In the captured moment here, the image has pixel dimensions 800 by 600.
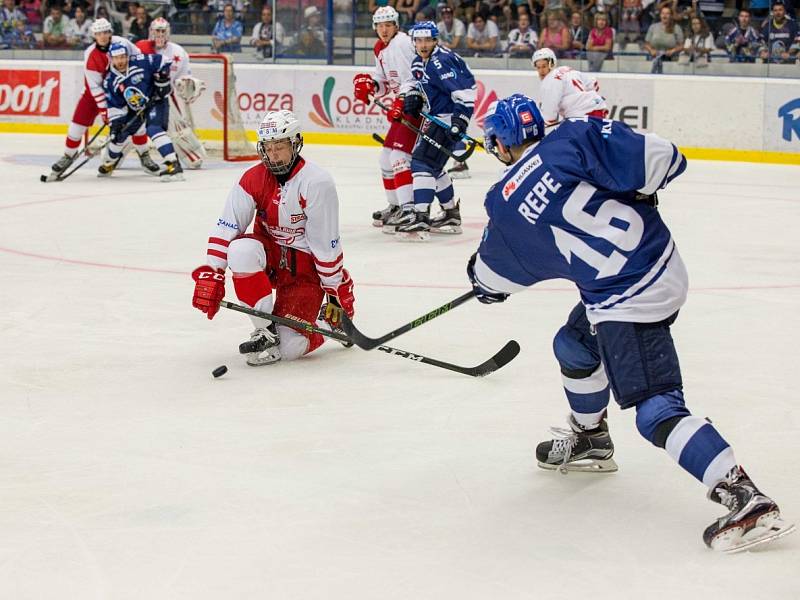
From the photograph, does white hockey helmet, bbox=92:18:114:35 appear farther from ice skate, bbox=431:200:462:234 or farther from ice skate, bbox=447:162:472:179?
ice skate, bbox=431:200:462:234

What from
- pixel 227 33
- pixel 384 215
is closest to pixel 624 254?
pixel 384 215

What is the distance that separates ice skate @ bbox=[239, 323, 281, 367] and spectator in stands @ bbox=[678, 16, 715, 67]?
7508 millimetres

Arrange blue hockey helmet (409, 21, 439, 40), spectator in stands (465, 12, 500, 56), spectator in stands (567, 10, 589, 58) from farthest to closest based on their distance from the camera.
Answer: spectator in stands (465, 12, 500, 56)
spectator in stands (567, 10, 589, 58)
blue hockey helmet (409, 21, 439, 40)

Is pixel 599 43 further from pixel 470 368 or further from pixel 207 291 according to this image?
pixel 207 291

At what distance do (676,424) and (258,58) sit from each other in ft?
33.0

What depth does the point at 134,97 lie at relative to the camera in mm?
9062

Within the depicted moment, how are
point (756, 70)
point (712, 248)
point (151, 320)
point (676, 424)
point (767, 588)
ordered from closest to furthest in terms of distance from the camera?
point (767, 588) → point (676, 424) → point (151, 320) → point (712, 248) → point (756, 70)

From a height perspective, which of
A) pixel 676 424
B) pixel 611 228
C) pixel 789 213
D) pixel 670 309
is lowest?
pixel 789 213

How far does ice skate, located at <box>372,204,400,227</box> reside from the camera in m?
7.21

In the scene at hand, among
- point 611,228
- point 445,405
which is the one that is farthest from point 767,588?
point 445,405

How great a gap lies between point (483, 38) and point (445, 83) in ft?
16.3

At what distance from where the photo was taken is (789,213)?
309 inches

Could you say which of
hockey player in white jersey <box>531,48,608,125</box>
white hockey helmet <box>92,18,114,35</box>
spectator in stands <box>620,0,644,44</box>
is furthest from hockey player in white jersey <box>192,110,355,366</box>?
spectator in stands <box>620,0,644,44</box>

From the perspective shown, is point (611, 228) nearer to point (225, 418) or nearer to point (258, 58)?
point (225, 418)
